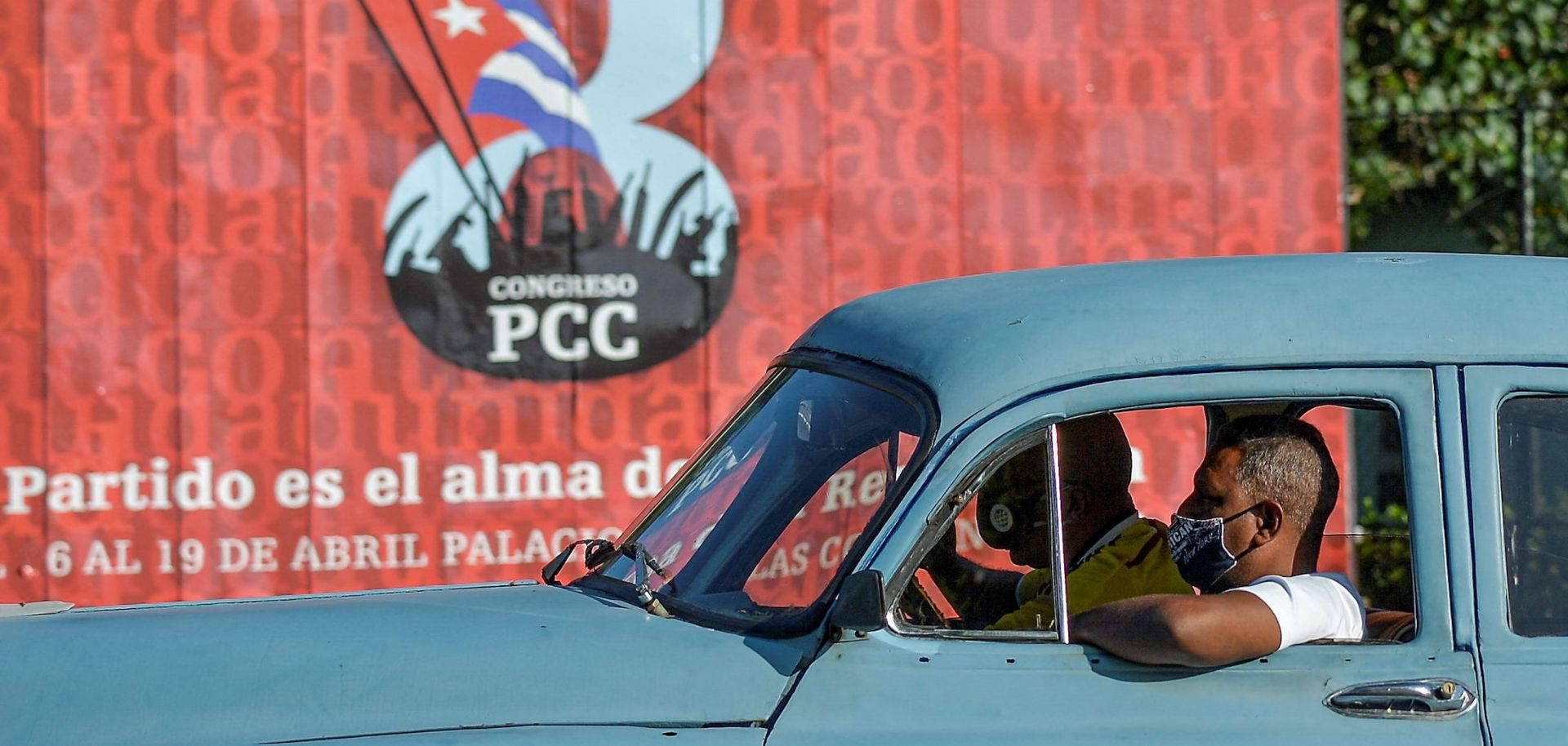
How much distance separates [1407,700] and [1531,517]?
35cm

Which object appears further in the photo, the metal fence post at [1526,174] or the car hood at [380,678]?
the metal fence post at [1526,174]

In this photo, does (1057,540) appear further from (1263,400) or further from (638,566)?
(638,566)

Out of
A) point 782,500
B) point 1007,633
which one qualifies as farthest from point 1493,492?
point 782,500

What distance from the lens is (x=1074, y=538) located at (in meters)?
2.32

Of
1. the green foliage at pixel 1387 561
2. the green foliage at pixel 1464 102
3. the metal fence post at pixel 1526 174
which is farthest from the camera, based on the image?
the green foliage at pixel 1464 102

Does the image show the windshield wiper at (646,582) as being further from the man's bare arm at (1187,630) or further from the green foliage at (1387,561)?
the green foliage at (1387,561)

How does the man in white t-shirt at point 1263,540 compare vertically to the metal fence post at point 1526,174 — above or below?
below

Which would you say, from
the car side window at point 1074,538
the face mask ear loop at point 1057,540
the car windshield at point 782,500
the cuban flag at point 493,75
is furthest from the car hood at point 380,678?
the cuban flag at point 493,75

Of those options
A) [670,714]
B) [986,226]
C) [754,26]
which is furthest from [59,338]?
[670,714]

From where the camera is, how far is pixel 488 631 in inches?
90.0

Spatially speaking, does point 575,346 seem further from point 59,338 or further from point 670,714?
point 670,714

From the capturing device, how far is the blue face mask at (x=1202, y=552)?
7.77 ft

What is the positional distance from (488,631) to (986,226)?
3.78m

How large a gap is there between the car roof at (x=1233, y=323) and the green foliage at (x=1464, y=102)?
4485 millimetres
